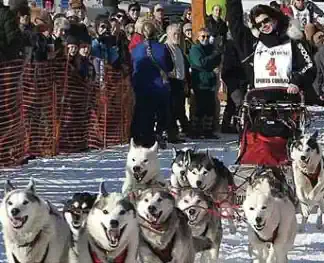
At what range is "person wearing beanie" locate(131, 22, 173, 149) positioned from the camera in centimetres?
1016

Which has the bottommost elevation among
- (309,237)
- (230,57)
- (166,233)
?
(309,237)

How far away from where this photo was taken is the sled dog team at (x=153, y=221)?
15.2ft

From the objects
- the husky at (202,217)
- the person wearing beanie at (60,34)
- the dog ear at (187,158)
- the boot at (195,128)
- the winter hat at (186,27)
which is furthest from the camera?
the winter hat at (186,27)

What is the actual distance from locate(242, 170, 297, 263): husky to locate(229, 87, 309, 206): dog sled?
45.8 inches

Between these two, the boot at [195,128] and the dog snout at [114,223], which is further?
the boot at [195,128]

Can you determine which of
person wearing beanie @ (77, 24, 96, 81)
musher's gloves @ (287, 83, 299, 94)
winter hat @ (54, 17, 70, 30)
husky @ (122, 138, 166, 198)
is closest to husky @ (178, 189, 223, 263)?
husky @ (122, 138, 166, 198)

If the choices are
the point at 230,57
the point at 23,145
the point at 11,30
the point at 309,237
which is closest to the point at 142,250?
the point at 309,237

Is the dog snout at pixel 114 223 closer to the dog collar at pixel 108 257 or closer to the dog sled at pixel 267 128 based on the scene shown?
the dog collar at pixel 108 257

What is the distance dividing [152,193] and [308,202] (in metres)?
2.13

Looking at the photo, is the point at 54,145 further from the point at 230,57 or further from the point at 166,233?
the point at 166,233

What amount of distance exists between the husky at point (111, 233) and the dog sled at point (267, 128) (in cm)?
197

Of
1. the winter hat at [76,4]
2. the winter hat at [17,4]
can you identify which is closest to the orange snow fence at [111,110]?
the winter hat at [17,4]

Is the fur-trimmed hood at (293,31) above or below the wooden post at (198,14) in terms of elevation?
below

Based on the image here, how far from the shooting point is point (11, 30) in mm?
7988
